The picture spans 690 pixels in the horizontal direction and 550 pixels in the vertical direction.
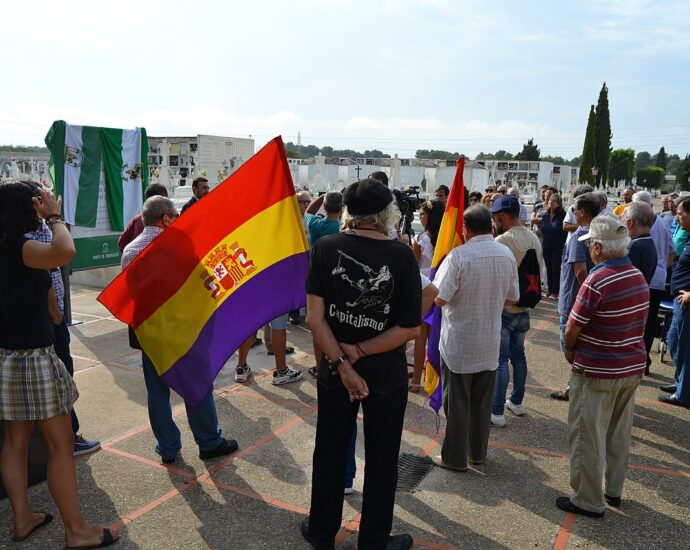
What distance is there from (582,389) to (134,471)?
2970 mm

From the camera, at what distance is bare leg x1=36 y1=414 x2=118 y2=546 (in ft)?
9.50

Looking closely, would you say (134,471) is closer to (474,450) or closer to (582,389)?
(474,450)

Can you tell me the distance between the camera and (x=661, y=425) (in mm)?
4801

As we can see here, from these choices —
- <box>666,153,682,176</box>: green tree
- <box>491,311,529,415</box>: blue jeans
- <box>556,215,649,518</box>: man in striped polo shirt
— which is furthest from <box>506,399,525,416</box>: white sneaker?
<box>666,153,682,176</box>: green tree

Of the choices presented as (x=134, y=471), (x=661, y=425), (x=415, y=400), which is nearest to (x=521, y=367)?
(x=415, y=400)

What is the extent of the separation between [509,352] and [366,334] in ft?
8.01

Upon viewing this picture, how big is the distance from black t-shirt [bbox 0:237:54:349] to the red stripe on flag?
604mm

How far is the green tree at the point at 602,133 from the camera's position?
60.6 metres

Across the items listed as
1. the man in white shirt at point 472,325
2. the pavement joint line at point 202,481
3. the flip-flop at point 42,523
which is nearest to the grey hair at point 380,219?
the man in white shirt at point 472,325

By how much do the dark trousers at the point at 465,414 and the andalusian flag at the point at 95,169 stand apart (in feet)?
19.9

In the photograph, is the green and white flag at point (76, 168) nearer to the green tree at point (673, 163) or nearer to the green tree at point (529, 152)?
the green tree at point (529, 152)

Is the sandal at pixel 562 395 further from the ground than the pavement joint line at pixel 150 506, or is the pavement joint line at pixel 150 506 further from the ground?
the sandal at pixel 562 395

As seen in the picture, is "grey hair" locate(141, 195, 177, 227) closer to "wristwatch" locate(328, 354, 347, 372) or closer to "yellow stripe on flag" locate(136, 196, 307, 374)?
"yellow stripe on flag" locate(136, 196, 307, 374)

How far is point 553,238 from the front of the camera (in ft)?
31.6
